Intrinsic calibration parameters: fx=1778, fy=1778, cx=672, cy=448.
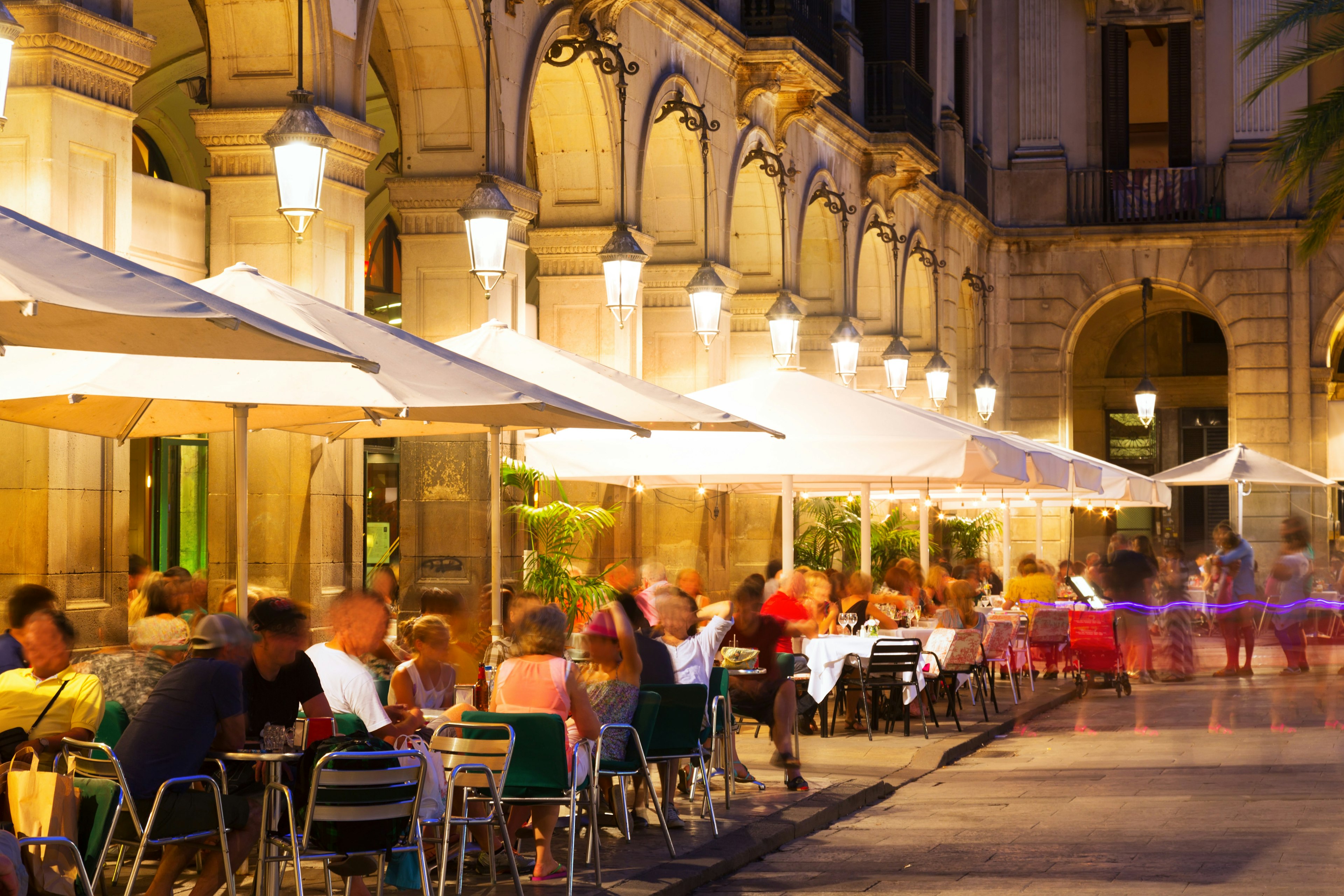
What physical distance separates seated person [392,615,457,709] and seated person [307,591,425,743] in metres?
0.42

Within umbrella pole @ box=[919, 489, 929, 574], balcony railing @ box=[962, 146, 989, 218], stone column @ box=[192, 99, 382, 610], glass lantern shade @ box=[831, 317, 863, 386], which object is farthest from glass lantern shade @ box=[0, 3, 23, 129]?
balcony railing @ box=[962, 146, 989, 218]

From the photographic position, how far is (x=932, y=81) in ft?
92.5

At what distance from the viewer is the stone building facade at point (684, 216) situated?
11133 millimetres

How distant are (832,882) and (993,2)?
2804 cm

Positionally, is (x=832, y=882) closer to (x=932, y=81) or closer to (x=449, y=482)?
(x=449, y=482)

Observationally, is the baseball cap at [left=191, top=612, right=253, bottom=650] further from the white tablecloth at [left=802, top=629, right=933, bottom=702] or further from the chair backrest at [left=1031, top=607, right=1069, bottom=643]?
the chair backrest at [left=1031, top=607, right=1069, bottom=643]

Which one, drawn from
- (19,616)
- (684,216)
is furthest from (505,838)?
A: (684,216)

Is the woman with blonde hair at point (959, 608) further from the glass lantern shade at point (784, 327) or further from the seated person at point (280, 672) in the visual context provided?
the seated person at point (280, 672)

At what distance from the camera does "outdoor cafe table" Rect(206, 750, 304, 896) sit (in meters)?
6.57

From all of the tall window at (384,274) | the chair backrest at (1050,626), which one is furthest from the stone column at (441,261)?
the tall window at (384,274)

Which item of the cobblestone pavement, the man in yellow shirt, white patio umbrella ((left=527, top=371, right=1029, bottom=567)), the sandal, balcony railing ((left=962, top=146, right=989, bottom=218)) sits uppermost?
balcony railing ((left=962, top=146, right=989, bottom=218))

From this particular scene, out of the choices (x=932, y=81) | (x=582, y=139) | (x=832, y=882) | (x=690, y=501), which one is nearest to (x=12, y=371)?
(x=832, y=882)

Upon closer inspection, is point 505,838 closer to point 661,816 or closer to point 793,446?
point 661,816

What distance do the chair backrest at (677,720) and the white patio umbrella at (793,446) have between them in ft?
10.0
